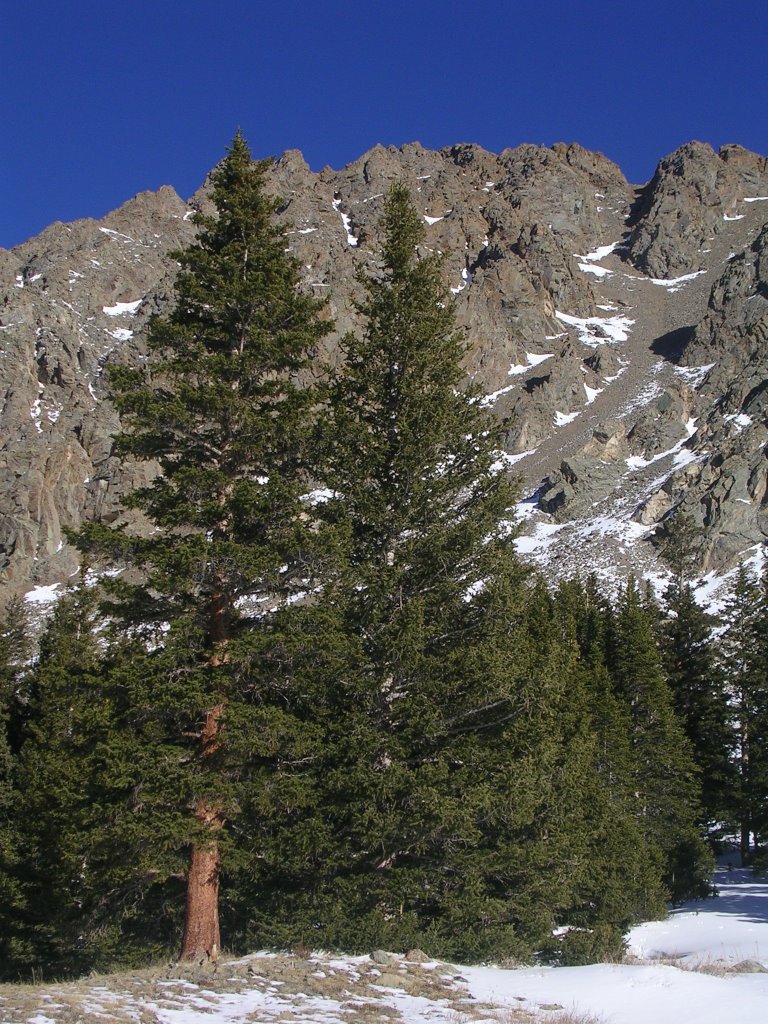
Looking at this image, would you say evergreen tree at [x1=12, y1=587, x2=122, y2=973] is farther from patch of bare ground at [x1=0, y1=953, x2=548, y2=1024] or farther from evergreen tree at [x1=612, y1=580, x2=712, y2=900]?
evergreen tree at [x1=612, y1=580, x2=712, y2=900]

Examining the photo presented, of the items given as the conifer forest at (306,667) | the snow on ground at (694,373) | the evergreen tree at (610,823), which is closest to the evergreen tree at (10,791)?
the conifer forest at (306,667)

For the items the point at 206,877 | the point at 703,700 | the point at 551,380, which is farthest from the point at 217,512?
the point at 551,380

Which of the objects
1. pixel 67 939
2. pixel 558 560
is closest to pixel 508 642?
pixel 67 939

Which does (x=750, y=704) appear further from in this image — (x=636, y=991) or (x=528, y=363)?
(x=528, y=363)

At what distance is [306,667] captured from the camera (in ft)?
37.9

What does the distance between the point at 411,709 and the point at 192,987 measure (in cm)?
476

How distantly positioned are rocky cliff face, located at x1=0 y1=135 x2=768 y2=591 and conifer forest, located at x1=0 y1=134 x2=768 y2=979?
4142 centimetres

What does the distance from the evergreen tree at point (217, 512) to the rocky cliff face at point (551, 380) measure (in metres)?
41.5

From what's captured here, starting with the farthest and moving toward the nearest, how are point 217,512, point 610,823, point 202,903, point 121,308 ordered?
point 121,308
point 610,823
point 217,512
point 202,903

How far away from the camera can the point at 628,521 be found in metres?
90.6

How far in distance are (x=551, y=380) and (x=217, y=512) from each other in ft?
428

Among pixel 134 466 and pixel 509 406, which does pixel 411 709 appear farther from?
pixel 509 406

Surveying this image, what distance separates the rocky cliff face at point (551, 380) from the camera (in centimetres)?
9131

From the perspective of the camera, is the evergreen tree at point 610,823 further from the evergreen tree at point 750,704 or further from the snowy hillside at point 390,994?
the evergreen tree at point 750,704
